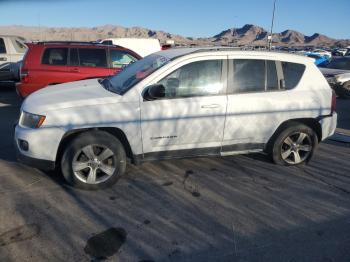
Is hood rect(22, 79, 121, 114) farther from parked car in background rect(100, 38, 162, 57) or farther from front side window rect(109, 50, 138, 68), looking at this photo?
parked car in background rect(100, 38, 162, 57)

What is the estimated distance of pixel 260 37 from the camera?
18688 centimetres

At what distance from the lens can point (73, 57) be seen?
841 centimetres

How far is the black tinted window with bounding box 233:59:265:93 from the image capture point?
463 cm

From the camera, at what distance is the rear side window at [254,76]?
15.2 ft

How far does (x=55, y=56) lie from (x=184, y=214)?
606 centimetres

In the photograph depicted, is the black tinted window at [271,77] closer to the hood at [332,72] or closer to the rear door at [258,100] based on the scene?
the rear door at [258,100]

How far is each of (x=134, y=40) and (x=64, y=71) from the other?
7.63 metres

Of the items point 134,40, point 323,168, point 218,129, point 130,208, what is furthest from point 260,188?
point 134,40

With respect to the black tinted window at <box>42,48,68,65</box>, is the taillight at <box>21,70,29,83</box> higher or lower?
lower

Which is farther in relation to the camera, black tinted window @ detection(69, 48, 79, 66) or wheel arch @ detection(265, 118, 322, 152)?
black tinted window @ detection(69, 48, 79, 66)

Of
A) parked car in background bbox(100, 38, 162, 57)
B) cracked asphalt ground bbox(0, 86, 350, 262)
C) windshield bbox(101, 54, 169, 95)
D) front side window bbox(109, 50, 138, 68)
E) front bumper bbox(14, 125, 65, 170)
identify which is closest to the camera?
cracked asphalt ground bbox(0, 86, 350, 262)

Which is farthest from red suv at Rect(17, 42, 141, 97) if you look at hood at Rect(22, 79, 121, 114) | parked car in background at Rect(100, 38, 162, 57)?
parked car in background at Rect(100, 38, 162, 57)

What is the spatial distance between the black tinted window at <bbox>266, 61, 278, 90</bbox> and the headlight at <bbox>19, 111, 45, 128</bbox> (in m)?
2.98

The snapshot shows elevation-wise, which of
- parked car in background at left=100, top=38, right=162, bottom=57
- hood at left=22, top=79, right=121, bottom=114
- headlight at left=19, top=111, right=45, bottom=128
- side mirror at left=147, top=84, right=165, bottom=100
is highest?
parked car in background at left=100, top=38, right=162, bottom=57
